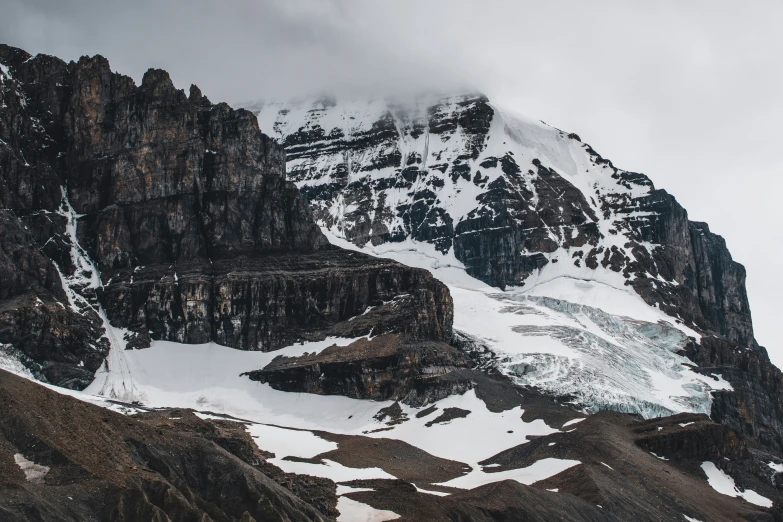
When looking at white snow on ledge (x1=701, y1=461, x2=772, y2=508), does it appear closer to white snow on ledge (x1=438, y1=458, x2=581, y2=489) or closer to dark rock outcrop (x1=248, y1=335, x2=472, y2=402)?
white snow on ledge (x1=438, y1=458, x2=581, y2=489)

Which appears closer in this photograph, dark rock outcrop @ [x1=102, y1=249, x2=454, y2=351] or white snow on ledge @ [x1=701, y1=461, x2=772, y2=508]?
white snow on ledge @ [x1=701, y1=461, x2=772, y2=508]

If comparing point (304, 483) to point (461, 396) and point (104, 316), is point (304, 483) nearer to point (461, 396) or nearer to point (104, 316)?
point (461, 396)

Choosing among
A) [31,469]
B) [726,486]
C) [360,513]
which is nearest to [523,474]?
[726,486]

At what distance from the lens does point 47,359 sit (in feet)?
547

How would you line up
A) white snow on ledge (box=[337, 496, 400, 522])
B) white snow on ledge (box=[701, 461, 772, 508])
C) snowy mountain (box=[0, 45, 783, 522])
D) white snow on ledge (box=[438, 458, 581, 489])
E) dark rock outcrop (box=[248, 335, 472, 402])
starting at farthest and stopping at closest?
dark rock outcrop (box=[248, 335, 472, 402]) < white snow on ledge (box=[701, 461, 772, 508]) < white snow on ledge (box=[438, 458, 581, 489]) < white snow on ledge (box=[337, 496, 400, 522]) < snowy mountain (box=[0, 45, 783, 522])

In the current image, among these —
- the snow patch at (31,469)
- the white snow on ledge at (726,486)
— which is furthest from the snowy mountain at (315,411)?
the white snow on ledge at (726,486)

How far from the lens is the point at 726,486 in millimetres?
127250

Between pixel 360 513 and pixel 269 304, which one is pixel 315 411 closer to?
pixel 269 304

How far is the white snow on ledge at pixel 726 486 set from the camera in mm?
124562

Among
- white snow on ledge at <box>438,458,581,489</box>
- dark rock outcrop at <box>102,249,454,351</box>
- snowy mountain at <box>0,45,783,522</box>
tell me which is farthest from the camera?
dark rock outcrop at <box>102,249,454,351</box>

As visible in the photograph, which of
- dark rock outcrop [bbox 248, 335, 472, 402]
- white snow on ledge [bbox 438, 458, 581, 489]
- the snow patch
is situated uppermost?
dark rock outcrop [bbox 248, 335, 472, 402]

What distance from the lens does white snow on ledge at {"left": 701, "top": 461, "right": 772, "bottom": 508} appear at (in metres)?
125

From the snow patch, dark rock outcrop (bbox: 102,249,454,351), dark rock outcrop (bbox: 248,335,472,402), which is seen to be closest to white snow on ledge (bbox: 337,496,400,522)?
the snow patch

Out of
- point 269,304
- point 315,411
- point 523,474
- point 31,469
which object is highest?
point 269,304
